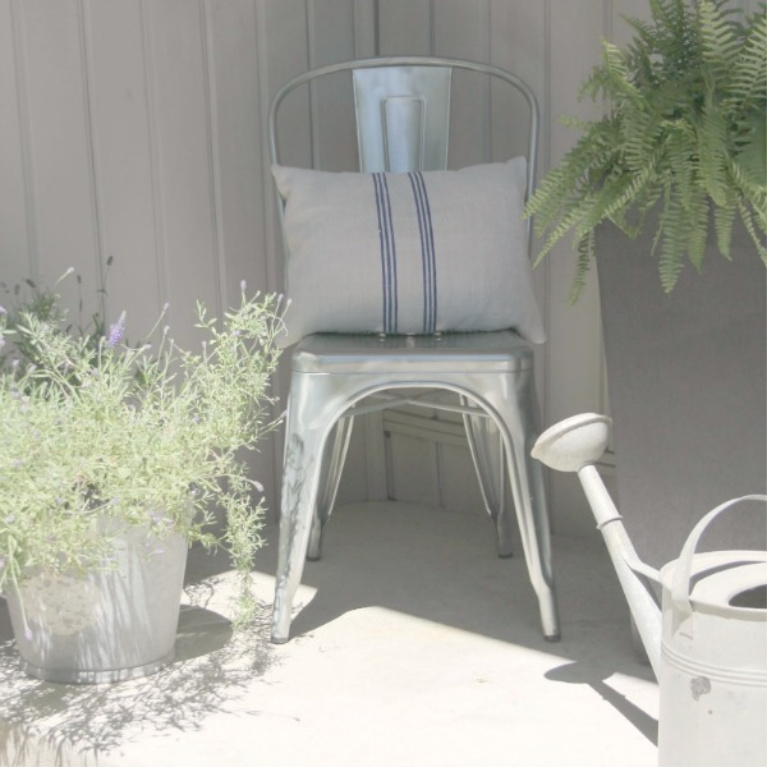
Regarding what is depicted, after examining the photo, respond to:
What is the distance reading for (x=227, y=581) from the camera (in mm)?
2402

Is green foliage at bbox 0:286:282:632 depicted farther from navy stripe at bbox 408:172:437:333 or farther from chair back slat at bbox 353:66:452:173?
chair back slat at bbox 353:66:452:173

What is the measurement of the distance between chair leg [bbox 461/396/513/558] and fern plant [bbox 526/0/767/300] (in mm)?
771

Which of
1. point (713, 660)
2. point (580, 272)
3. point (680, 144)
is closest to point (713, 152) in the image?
point (680, 144)

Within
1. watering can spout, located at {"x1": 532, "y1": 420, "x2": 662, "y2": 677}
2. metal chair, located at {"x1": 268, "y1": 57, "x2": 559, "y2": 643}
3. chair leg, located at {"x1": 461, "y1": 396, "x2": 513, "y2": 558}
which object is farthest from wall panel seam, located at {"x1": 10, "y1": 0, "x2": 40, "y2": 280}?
watering can spout, located at {"x1": 532, "y1": 420, "x2": 662, "y2": 677}

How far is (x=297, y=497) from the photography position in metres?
2.03

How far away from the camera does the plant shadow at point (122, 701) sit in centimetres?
178

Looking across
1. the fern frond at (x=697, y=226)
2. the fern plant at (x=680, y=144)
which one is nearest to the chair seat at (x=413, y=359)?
the fern plant at (x=680, y=144)

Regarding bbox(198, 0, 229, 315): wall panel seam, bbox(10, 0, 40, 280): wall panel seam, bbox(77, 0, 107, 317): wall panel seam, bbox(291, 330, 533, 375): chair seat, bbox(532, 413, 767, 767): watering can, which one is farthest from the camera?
bbox(198, 0, 229, 315): wall panel seam

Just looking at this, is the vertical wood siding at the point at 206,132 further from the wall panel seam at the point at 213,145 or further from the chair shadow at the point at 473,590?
the chair shadow at the point at 473,590

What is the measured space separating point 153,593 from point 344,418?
1.98 feet

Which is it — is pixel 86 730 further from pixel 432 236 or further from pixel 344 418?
pixel 432 236

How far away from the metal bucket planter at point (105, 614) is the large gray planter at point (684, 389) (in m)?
0.70

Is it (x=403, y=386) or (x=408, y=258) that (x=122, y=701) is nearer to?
(x=403, y=386)

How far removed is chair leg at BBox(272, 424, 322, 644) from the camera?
79.7 inches
